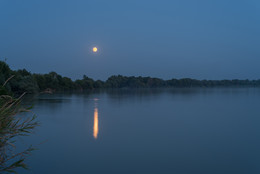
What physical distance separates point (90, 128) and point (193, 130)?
21.1 feet

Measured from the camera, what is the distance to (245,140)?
11.7m

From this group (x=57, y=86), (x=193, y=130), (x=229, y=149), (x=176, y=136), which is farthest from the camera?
(x=57, y=86)

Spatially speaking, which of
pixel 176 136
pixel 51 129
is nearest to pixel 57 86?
pixel 51 129

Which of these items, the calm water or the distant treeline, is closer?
the calm water

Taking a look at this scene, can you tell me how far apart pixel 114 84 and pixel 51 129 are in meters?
94.3

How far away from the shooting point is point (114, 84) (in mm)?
108562

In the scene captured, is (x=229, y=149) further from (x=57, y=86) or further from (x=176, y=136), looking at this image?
(x=57, y=86)

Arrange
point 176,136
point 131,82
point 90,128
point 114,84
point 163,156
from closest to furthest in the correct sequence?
point 163,156, point 176,136, point 90,128, point 114,84, point 131,82

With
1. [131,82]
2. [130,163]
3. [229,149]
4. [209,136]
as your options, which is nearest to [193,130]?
[209,136]

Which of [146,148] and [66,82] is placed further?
[66,82]

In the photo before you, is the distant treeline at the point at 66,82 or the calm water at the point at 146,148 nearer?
the calm water at the point at 146,148

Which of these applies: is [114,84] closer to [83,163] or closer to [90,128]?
[90,128]

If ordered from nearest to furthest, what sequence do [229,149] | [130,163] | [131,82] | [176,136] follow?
[130,163]
[229,149]
[176,136]
[131,82]

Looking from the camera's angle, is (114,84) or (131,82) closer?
(114,84)
